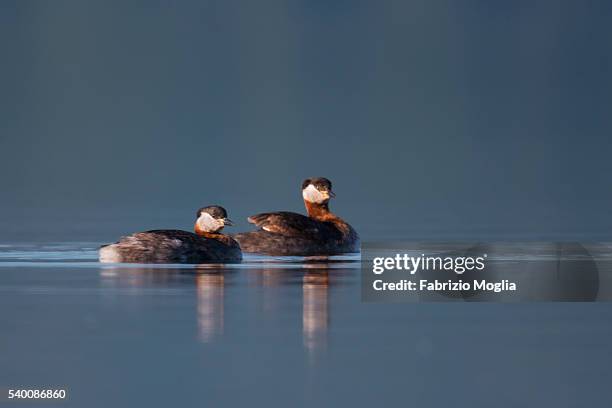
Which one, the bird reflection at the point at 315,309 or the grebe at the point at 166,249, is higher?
the grebe at the point at 166,249

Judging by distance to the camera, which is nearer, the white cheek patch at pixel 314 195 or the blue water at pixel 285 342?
the blue water at pixel 285 342

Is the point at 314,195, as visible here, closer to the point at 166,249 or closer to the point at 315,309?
the point at 166,249

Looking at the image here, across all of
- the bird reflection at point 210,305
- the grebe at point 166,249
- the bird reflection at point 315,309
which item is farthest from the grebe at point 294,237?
the bird reflection at point 210,305

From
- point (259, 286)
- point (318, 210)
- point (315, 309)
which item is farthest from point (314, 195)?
point (315, 309)

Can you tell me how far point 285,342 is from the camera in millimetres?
11555

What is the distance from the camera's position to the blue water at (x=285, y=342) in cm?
991

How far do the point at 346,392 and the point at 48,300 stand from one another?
4854mm

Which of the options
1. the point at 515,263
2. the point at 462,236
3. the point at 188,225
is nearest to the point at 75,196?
the point at 188,225

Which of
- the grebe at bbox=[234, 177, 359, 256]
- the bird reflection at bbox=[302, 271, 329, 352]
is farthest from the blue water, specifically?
the grebe at bbox=[234, 177, 359, 256]

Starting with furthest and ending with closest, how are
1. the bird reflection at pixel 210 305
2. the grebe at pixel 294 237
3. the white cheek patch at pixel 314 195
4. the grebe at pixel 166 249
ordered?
the white cheek patch at pixel 314 195 → the grebe at pixel 294 237 → the grebe at pixel 166 249 → the bird reflection at pixel 210 305

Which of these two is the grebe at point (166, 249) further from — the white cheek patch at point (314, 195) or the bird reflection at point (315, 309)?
the white cheek patch at point (314, 195)

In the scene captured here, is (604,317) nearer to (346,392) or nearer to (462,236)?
(346,392)

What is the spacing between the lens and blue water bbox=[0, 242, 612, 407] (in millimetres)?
9914

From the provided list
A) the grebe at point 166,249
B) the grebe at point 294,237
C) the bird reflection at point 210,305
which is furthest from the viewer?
the grebe at point 294,237
